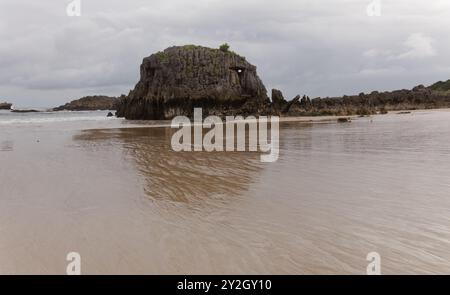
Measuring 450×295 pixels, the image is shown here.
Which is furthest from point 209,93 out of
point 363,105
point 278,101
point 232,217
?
point 232,217

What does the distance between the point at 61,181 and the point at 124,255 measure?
5.17 m

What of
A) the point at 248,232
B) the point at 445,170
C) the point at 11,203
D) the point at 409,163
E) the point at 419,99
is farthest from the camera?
the point at 419,99

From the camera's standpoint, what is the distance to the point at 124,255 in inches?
167

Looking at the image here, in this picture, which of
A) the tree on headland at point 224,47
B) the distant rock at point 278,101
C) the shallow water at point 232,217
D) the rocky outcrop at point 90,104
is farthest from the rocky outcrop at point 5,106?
the shallow water at point 232,217

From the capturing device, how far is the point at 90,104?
139250 mm

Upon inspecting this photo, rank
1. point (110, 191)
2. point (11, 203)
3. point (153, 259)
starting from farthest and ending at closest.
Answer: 1. point (110, 191)
2. point (11, 203)
3. point (153, 259)

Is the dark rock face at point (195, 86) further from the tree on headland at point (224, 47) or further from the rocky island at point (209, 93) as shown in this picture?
the tree on headland at point (224, 47)

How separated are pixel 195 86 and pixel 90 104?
320 ft

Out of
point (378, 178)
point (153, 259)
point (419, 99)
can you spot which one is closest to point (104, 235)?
point (153, 259)

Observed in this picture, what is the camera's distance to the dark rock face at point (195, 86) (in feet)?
171

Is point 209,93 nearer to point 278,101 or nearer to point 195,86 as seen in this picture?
point 195,86

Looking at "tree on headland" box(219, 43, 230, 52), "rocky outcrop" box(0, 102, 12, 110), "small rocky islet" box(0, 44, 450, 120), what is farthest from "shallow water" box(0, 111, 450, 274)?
"rocky outcrop" box(0, 102, 12, 110)

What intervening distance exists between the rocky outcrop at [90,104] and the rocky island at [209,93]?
80.7 m
